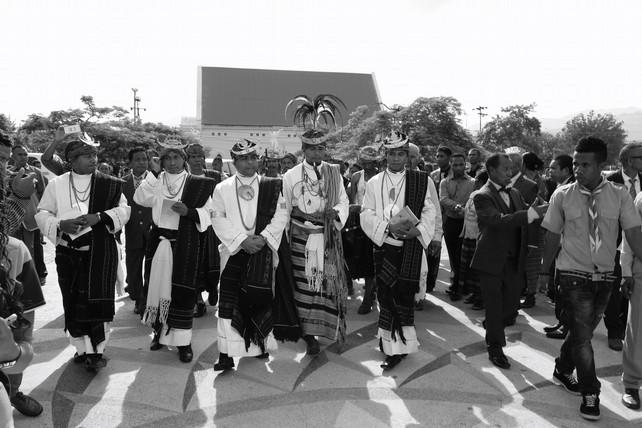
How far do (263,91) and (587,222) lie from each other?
45067mm

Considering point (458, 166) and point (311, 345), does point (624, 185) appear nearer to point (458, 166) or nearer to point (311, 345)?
point (458, 166)

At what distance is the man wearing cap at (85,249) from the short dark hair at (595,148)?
3.57m

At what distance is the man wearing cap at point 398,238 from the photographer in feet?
14.3

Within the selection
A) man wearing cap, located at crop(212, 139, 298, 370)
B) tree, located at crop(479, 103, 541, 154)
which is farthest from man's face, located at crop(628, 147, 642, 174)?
tree, located at crop(479, 103, 541, 154)

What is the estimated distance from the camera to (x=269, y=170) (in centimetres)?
846

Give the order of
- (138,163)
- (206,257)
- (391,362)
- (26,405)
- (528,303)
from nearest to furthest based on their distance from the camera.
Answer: (26,405)
(391,362)
(206,257)
(528,303)
(138,163)

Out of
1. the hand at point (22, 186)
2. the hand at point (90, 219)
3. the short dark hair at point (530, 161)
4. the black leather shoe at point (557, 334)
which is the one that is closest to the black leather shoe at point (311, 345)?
the hand at point (90, 219)

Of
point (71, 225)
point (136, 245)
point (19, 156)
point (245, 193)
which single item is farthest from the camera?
point (19, 156)

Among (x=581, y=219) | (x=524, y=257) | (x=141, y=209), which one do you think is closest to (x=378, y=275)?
(x=524, y=257)

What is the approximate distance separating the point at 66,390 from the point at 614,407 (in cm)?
396

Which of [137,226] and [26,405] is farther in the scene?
→ [137,226]

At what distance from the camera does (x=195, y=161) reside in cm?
577

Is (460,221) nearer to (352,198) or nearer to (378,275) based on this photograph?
(352,198)

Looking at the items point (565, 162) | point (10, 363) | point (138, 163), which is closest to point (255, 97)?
point (138, 163)
